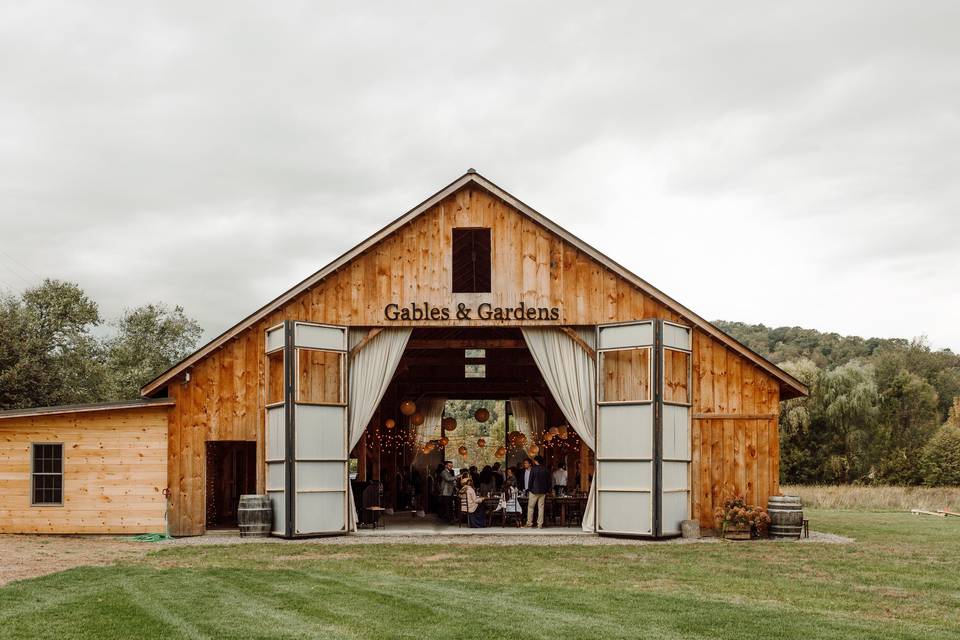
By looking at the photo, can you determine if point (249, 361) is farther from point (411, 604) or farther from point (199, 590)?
point (411, 604)

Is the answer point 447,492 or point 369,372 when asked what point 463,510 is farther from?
point 369,372

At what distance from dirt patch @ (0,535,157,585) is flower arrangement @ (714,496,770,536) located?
10.7 meters

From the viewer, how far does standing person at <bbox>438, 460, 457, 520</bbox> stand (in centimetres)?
2397

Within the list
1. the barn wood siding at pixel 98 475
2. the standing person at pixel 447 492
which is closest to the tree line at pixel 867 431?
the standing person at pixel 447 492

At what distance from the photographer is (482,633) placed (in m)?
9.29

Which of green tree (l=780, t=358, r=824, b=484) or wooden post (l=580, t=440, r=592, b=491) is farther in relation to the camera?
green tree (l=780, t=358, r=824, b=484)

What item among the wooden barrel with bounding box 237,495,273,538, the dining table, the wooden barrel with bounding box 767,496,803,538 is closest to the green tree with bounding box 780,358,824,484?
the dining table

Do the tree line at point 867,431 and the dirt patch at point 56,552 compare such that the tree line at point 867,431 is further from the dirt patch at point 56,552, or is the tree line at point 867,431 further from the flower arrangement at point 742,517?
the dirt patch at point 56,552

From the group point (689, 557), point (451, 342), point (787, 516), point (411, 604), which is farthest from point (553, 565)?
point (451, 342)

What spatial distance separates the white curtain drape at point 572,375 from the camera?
19531mm

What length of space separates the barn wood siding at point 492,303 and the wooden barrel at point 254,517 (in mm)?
667

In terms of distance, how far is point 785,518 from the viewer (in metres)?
18.5

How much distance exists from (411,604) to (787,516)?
10.3m

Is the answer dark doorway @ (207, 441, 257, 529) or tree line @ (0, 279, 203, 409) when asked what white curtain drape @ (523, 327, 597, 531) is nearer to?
dark doorway @ (207, 441, 257, 529)
